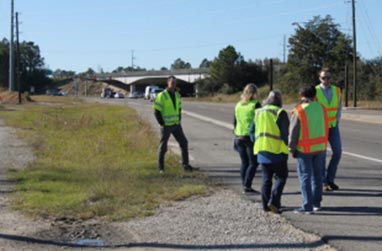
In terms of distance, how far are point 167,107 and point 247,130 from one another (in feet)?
7.61

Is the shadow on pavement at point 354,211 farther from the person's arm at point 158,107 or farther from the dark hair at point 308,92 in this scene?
the person's arm at point 158,107

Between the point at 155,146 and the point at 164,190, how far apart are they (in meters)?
6.57

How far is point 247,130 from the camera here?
394 inches

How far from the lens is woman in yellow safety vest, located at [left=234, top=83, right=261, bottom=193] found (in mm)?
9938

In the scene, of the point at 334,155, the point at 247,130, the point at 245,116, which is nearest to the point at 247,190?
the point at 247,130

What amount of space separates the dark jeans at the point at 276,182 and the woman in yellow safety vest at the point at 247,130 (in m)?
1.62

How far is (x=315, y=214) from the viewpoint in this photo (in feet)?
26.9

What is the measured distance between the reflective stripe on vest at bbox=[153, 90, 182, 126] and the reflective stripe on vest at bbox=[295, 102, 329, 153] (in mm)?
4057

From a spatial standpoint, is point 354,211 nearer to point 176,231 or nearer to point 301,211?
point 301,211

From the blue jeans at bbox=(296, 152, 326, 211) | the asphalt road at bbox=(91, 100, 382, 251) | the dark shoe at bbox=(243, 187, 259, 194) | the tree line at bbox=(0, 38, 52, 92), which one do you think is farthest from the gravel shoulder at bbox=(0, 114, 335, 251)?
the tree line at bbox=(0, 38, 52, 92)

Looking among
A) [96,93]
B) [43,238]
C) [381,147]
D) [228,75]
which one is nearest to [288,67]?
[228,75]

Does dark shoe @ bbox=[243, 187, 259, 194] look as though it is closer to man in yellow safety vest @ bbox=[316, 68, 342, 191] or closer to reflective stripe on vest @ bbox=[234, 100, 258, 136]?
reflective stripe on vest @ bbox=[234, 100, 258, 136]

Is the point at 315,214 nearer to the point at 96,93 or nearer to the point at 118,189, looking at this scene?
the point at 118,189

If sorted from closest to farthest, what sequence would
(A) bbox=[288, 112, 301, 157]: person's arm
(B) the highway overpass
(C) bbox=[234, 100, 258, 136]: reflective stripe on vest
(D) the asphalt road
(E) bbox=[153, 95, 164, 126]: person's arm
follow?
1. (D) the asphalt road
2. (A) bbox=[288, 112, 301, 157]: person's arm
3. (C) bbox=[234, 100, 258, 136]: reflective stripe on vest
4. (E) bbox=[153, 95, 164, 126]: person's arm
5. (B) the highway overpass
